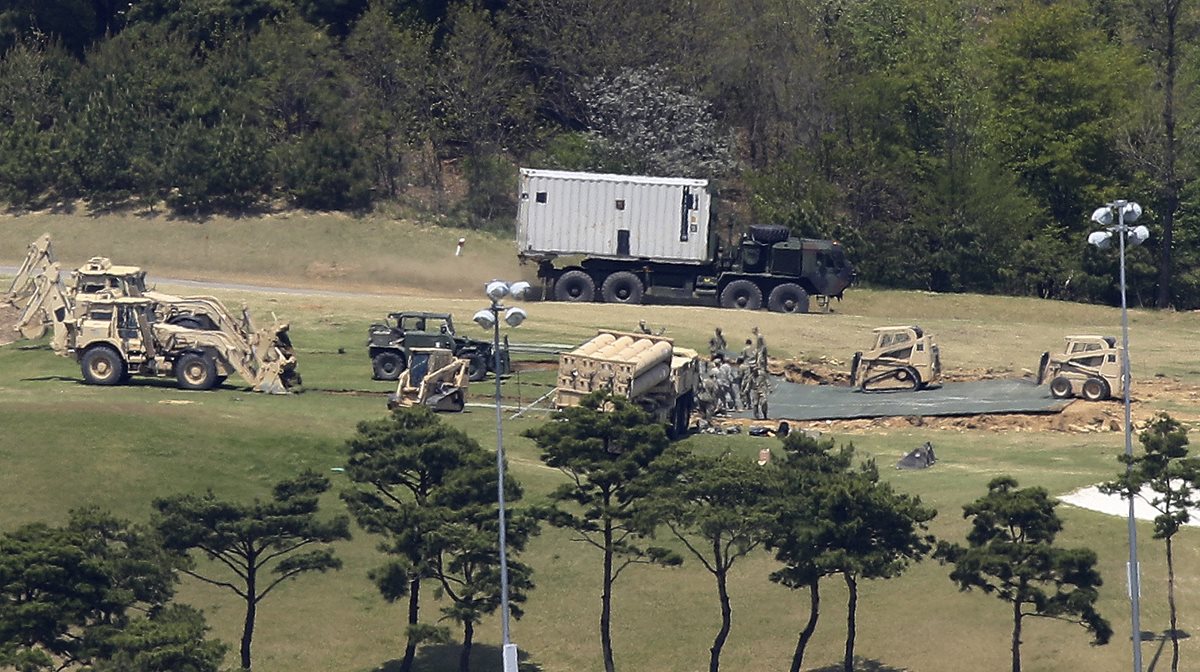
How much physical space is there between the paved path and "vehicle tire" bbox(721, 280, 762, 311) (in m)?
11.3

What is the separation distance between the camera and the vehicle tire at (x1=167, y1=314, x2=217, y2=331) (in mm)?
50906

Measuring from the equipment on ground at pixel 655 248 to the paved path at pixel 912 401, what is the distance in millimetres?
11714

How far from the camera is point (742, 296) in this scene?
69.8m

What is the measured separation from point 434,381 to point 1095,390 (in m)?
18.1

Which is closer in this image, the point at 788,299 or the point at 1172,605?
the point at 1172,605

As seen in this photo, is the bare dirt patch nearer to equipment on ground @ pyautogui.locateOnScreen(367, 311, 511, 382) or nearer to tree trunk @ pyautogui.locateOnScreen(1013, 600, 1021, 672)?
equipment on ground @ pyautogui.locateOnScreen(367, 311, 511, 382)

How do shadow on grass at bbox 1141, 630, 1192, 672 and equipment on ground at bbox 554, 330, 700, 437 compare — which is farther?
equipment on ground at bbox 554, 330, 700, 437

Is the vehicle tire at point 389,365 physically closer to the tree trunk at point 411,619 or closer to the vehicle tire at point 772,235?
the tree trunk at point 411,619

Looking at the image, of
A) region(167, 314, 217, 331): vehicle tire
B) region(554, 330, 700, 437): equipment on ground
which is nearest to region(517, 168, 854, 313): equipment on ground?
region(554, 330, 700, 437): equipment on ground

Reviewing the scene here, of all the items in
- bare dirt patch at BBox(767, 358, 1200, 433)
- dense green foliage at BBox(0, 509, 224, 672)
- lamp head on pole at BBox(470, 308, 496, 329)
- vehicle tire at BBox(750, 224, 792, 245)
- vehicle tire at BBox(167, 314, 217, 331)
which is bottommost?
dense green foliage at BBox(0, 509, 224, 672)

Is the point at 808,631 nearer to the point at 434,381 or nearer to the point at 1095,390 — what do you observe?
the point at 434,381

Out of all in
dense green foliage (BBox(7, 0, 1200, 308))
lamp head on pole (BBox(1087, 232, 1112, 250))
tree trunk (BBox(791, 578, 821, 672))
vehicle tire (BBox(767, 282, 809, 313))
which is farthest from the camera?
dense green foliage (BBox(7, 0, 1200, 308))

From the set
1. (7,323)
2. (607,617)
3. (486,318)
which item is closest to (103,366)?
(7,323)

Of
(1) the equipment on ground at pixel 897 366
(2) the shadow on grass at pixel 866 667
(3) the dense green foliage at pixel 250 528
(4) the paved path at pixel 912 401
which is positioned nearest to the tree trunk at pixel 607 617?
(2) the shadow on grass at pixel 866 667
